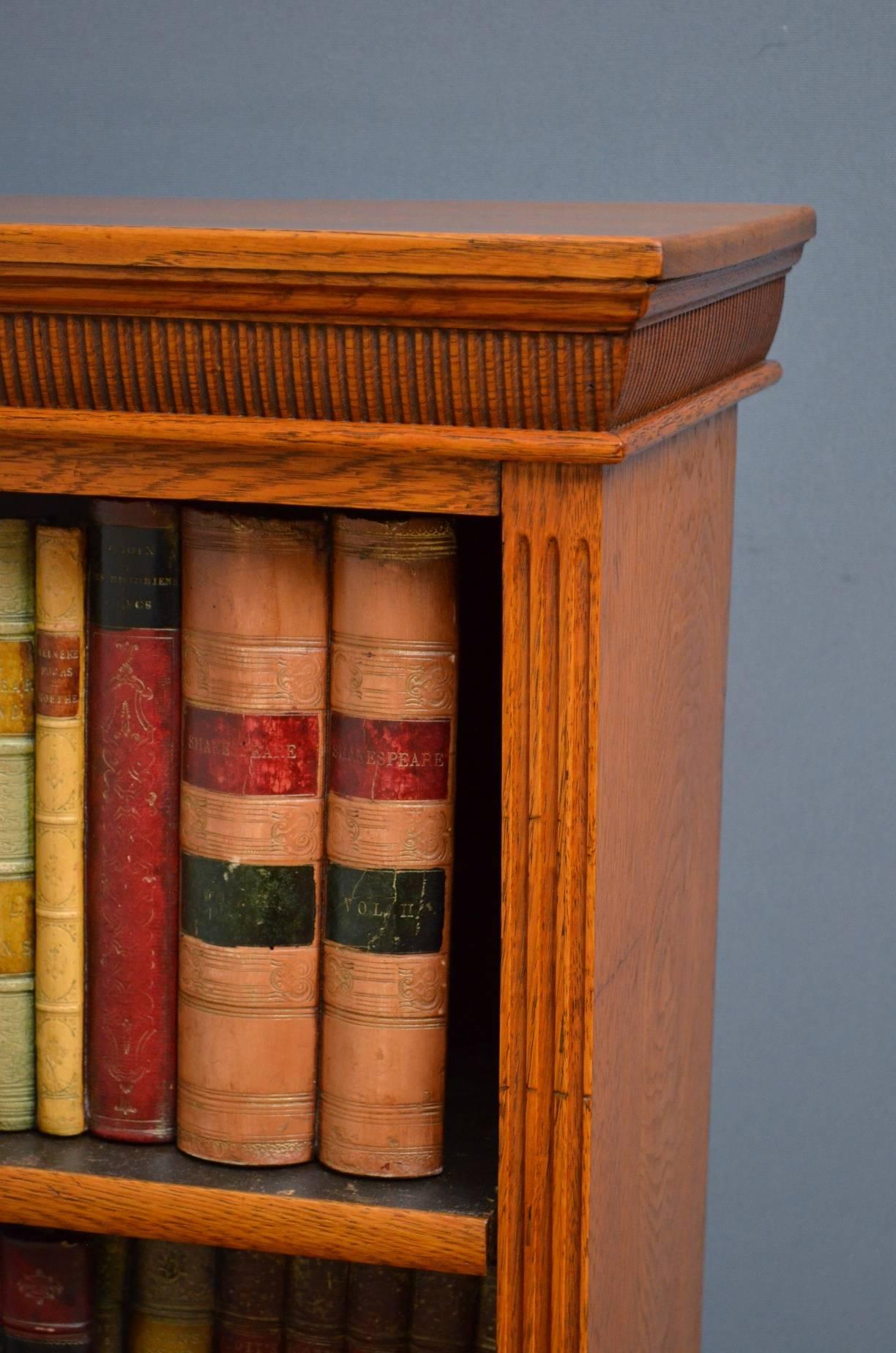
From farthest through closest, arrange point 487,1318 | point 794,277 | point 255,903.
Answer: point 794,277 → point 487,1318 → point 255,903

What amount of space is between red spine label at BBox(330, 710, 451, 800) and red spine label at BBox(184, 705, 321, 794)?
0.02 metres

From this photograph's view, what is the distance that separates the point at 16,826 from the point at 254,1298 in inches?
14.4

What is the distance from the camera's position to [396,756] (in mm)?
1031

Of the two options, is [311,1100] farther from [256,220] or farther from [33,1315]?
[256,220]

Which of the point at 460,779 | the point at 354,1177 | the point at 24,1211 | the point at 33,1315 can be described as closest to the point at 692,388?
A: the point at 460,779

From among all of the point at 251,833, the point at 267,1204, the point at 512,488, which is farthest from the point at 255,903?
the point at 512,488

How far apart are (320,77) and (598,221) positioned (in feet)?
2.21

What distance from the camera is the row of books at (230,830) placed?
1.04 meters

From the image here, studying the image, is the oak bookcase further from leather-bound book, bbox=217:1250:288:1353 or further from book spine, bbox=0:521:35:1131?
leather-bound book, bbox=217:1250:288:1353

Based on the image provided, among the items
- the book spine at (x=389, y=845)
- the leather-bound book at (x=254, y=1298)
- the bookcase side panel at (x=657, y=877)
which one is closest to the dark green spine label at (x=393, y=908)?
the book spine at (x=389, y=845)

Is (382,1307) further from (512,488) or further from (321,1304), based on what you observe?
(512,488)

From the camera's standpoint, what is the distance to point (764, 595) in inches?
67.6

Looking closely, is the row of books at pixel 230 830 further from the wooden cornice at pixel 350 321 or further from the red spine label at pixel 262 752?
the wooden cornice at pixel 350 321

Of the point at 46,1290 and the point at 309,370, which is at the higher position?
the point at 309,370
